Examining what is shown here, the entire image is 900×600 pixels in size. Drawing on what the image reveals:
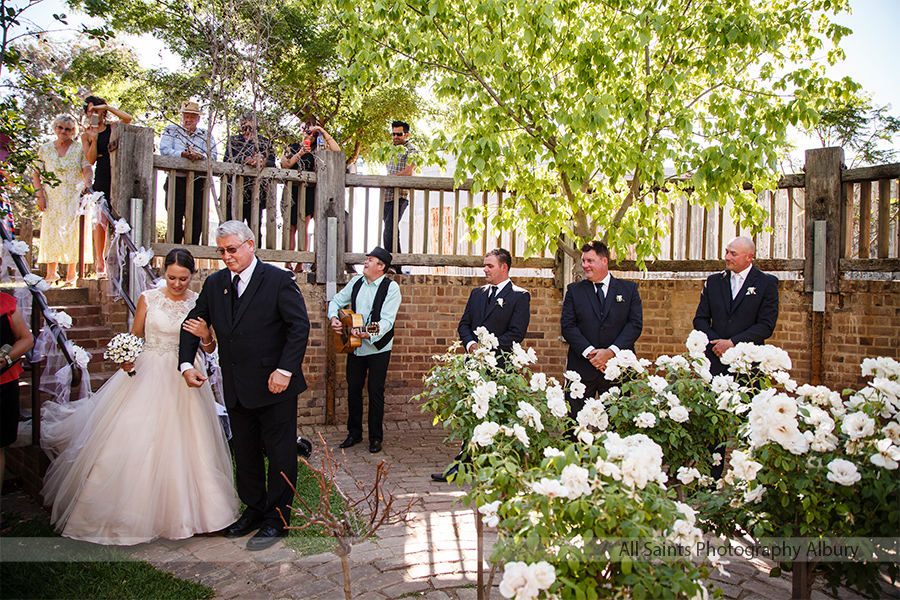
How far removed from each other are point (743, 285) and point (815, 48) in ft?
9.08

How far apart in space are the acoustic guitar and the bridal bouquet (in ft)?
7.23

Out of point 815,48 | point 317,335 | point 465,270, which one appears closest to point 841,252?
point 815,48

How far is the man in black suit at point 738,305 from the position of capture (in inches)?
206

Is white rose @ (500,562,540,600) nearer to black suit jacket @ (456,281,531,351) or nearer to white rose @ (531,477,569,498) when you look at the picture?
white rose @ (531,477,569,498)

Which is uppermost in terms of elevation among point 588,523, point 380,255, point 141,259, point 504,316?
point 380,255

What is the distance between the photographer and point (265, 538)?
3.98 metres

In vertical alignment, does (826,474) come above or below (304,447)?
above

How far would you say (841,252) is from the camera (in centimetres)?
676

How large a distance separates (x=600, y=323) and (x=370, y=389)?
8.56 ft

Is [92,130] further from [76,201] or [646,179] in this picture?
[646,179]

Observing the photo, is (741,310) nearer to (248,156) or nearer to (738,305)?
(738,305)

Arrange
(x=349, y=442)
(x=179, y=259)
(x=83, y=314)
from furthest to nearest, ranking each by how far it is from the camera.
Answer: (x=83, y=314), (x=349, y=442), (x=179, y=259)

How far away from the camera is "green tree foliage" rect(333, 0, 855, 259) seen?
5371 millimetres

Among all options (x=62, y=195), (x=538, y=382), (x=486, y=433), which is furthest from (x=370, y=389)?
(x=62, y=195)
